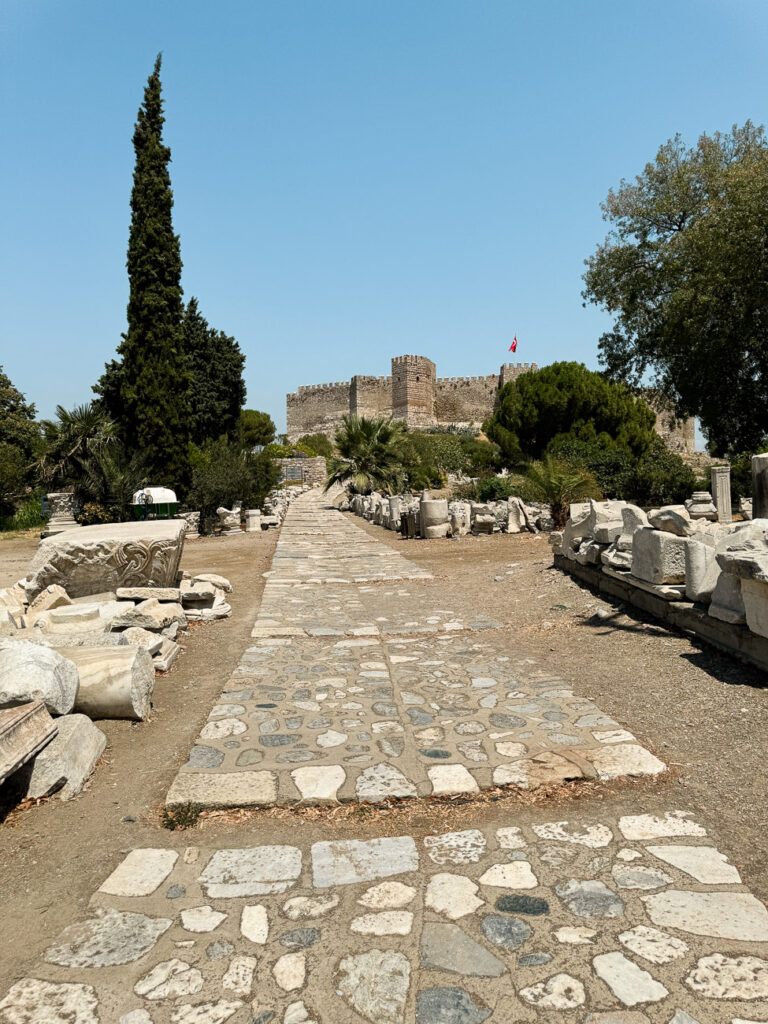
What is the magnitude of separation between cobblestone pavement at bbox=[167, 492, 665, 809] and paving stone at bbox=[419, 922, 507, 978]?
34.9 inches

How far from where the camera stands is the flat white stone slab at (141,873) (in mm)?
2232

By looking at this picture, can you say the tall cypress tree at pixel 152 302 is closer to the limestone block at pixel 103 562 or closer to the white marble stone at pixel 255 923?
the limestone block at pixel 103 562

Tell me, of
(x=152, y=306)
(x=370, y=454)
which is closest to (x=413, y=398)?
(x=370, y=454)

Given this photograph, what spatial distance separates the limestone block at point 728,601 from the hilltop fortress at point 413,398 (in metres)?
52.0

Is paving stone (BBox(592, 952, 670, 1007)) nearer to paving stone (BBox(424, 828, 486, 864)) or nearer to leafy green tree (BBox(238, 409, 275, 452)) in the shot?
paving stone (BBox(424, 828, 486, 864))

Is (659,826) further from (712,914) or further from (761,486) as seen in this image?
(761,486)

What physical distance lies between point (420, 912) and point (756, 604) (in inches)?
120

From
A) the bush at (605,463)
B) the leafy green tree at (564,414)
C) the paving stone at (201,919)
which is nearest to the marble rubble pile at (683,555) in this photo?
the paving stone at (201,919)

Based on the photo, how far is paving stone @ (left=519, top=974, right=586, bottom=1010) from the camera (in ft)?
5.55

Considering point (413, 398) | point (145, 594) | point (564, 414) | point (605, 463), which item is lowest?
point (145, 594)

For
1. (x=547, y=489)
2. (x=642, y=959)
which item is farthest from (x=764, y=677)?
(x=547, y=489)

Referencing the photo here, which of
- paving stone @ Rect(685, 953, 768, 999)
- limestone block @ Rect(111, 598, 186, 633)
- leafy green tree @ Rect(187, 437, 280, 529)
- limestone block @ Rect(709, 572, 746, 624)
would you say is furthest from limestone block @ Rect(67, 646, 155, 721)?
leafy green tree @ Rect(187, 437, 280, 529)

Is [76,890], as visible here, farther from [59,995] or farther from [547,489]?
[547,489]

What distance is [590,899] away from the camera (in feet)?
6.95
